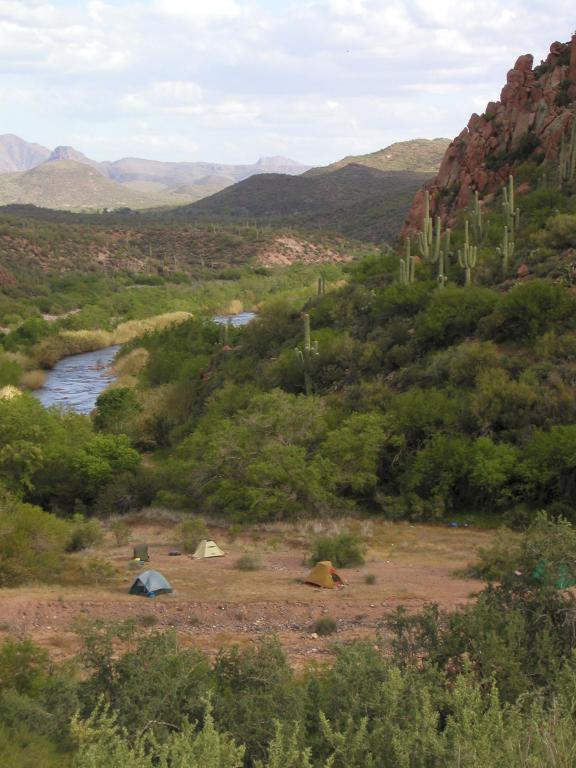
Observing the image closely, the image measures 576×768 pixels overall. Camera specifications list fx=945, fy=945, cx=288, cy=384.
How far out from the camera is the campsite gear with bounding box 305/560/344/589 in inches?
664

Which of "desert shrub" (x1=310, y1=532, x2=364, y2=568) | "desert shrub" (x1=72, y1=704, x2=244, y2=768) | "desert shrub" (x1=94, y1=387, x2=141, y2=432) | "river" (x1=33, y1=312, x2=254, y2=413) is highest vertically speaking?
"desert shrub" (x1=72, y1=704, x2=244, y2=768)

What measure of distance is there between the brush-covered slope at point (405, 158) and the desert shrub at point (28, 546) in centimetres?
15393

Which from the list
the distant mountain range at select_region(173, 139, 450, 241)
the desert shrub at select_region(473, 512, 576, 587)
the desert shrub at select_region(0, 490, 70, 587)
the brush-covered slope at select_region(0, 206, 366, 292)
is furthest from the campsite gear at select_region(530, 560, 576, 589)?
the distant mountain range at select_region(173, 139, 450, 241)

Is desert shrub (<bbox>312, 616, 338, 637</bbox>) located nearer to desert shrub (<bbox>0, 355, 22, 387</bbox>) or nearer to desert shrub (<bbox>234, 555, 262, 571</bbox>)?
desert shrub (<bbox>234, 555, 262, 571</bbox>)

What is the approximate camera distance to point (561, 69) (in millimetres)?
38125

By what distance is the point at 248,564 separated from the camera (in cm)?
1842

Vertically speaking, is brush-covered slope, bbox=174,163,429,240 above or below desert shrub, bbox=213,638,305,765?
above

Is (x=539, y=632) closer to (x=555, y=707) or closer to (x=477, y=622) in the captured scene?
(x=477, y=622)

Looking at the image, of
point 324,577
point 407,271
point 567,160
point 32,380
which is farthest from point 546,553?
point 32,380

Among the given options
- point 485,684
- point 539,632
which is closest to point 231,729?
point 485,684

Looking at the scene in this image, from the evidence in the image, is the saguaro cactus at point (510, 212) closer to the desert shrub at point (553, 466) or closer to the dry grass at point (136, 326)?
the desert shrub at point (553, 466)

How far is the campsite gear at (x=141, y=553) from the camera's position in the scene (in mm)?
19234

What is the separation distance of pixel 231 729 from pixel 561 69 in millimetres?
35518

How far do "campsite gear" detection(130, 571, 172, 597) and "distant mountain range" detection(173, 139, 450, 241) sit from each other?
96400mm
